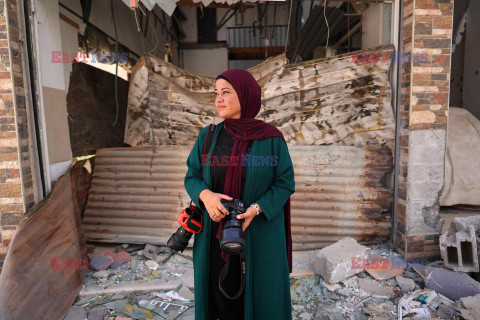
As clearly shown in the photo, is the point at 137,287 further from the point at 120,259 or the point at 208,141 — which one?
the point at 208,141

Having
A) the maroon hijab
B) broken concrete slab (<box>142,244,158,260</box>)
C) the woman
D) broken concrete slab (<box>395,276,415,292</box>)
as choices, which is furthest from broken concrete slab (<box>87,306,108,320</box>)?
broken concrete slab (<box>395,276,415,292</box>)

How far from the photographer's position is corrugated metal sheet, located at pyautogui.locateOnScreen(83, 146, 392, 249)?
3869mm

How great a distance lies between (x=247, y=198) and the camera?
67.8 inches

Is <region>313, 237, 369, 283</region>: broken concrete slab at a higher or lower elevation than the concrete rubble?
higher

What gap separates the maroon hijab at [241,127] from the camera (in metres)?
1.72

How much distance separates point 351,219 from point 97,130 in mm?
3977

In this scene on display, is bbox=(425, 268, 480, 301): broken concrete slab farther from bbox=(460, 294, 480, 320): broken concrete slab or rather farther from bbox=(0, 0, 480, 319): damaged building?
bbox=(460, 294, 480, 320): broken concrete slab

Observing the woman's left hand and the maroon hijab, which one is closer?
the woman's left hand

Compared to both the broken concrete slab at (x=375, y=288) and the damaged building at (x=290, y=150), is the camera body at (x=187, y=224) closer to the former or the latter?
the damaged building at (x=290, y=150)
